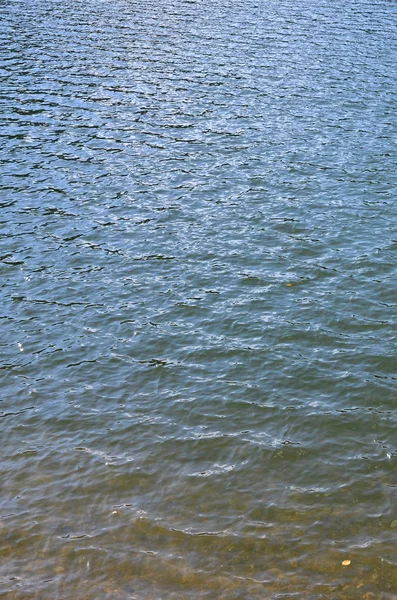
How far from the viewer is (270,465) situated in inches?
663

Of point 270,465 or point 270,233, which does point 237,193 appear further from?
point 270,465

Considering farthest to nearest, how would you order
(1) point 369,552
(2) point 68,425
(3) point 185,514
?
(2) point 68,425
(3) point 185,514
(1) point 369,552

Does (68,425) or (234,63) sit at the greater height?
(234,63)

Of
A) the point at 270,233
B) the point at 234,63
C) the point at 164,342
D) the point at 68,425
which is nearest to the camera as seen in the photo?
the point at 68,425

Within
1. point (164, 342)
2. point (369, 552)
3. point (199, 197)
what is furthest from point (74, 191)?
point (369, 552)

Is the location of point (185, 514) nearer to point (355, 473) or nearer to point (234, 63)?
point (355, 473)

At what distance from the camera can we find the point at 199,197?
3100 cm

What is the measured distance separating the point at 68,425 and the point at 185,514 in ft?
14.3

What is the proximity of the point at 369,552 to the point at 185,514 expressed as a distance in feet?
12.4

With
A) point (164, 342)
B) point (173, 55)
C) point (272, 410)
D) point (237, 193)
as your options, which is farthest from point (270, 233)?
point (173, 55)

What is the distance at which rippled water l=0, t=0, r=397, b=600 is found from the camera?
1461 centimetres

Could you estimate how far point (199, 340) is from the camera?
71.2 ft

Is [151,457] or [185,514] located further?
[151,457]

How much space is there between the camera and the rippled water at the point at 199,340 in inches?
575
